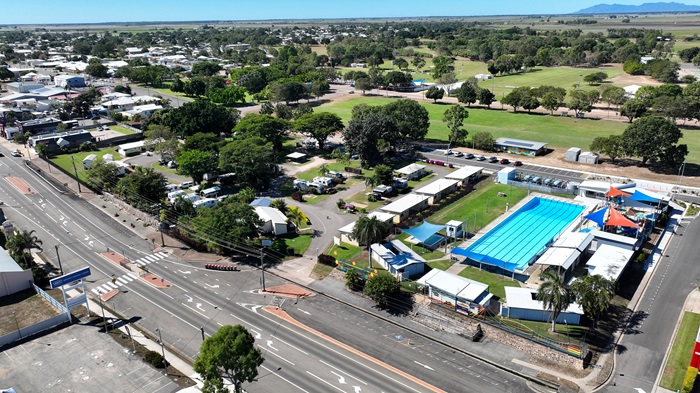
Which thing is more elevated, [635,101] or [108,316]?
[635,101]

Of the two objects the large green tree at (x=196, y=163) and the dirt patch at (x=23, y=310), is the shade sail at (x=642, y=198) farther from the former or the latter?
the dirt patch at (x=23, y=310)

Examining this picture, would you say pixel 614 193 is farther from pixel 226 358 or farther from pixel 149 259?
pixel 149 259

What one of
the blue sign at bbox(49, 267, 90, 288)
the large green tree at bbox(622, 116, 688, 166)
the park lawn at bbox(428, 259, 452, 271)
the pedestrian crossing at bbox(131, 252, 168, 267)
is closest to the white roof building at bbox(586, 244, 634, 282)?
the park lawn at bbox(428, 259, 452, 271)

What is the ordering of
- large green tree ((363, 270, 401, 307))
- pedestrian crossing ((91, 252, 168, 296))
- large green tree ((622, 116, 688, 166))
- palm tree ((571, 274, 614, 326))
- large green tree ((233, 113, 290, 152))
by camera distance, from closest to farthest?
palm tree ((571, 274, 614, 326))
large green tree ((363, 270, 401, 307))
pedestrian crossing ((91, 252, 168, 296))
large green tree ((622, 116, 688, 166))
large green tree ((233, 113, 290, 152))

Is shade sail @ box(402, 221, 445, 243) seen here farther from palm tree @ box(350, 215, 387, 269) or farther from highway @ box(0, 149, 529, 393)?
highway @ box(0, 149, 529, 393)

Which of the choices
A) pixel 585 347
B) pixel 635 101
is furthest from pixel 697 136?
pixel 585 347

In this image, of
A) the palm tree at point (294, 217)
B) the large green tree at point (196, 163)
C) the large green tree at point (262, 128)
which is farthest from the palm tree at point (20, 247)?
the large green tree at point (262, 128)

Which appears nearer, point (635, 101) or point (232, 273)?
point (232, 273)

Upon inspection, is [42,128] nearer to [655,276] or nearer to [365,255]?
[365,255]

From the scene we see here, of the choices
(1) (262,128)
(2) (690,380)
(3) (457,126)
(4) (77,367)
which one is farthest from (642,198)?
(4) (77,367)
